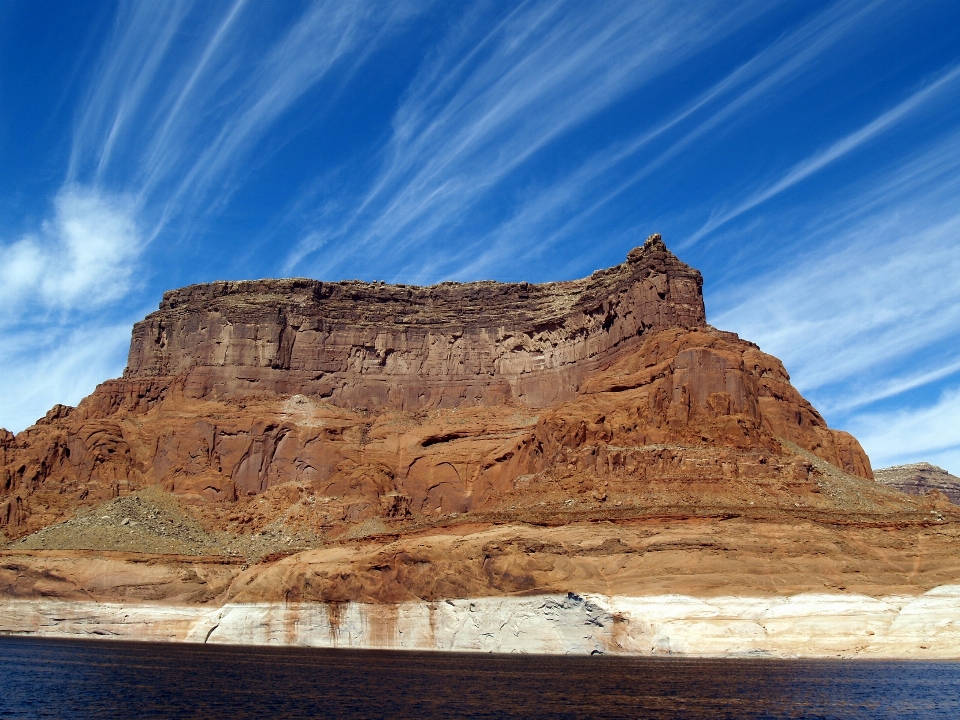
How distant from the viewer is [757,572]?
177 feet

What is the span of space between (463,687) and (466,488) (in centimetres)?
4157

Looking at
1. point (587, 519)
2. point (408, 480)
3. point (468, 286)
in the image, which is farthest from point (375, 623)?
point (468, 286)

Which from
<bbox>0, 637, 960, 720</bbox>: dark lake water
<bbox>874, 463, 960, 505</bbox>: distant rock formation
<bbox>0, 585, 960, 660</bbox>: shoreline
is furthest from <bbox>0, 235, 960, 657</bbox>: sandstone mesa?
<bbox>874, 463, 960, 505</bbox>: distant rock formation

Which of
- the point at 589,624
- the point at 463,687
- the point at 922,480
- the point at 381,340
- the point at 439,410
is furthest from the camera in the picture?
the point at 922,480

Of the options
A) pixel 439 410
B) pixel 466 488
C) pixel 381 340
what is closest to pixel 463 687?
pixel 466 488

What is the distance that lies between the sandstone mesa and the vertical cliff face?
9.2 inches

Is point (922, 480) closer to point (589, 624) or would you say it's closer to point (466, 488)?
point (466, 488)

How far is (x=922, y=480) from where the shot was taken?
140500mm

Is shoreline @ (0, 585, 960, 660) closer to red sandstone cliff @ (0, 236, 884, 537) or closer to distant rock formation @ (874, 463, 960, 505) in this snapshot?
red sandstone cliff @ (0, 236, 884, 537)

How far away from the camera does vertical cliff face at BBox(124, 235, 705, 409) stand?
94375 millimetres

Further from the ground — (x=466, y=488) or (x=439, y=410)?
(x=439, y=410)

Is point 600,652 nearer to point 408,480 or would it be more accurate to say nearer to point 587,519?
point 587,519

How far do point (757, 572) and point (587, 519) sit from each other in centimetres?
1092

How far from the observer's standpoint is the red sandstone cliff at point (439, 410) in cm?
6712
